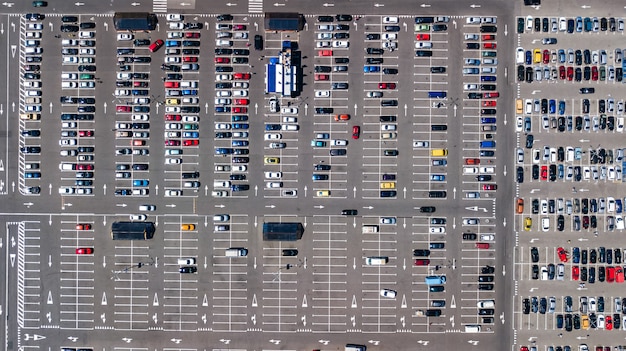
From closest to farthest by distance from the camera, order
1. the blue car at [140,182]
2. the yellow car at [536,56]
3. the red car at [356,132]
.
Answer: the yellow car at [536,56] → the red car at [356,132] → the blue car at [140,182]

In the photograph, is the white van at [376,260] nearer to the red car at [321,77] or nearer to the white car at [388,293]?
the white car at [388,293]

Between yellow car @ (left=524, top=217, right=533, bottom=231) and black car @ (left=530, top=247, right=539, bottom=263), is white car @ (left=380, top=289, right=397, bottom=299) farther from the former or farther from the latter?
yellow car @ (left=524, top=217, right=533, bottom=231)

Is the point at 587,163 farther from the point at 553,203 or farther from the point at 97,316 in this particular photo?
the point at 97,316

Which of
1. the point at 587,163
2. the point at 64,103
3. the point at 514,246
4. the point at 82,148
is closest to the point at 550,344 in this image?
the point at 514,246

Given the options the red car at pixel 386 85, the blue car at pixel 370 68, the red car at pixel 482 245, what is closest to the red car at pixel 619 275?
the red car at pixel 482 245

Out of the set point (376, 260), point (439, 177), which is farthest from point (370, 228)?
point (439, 177)

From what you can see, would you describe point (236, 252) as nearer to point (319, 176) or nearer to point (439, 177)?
point (319, 176)

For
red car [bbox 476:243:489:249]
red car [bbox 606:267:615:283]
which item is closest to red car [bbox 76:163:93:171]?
red car [bbox 476:243:489:249]
